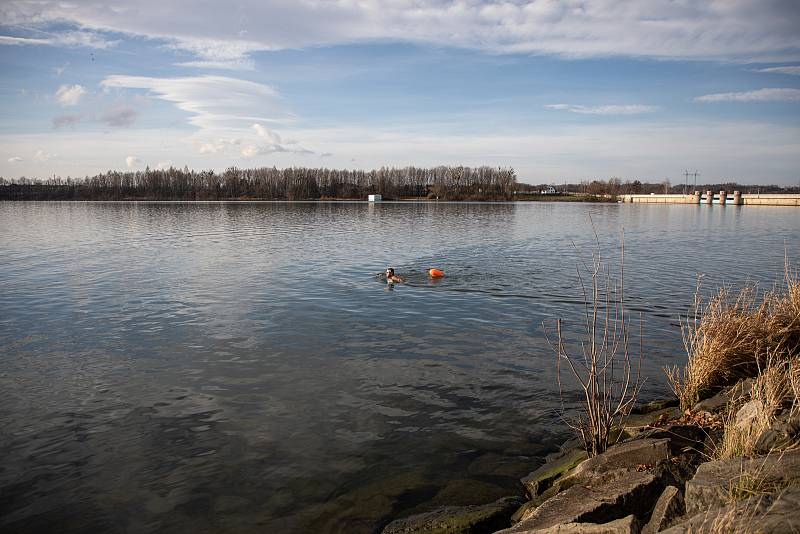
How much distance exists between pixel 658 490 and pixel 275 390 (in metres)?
7.45

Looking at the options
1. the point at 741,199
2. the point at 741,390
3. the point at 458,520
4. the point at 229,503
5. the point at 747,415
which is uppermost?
the point at 741,199

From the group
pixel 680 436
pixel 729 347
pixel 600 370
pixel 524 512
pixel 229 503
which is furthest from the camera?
pixel 600 370

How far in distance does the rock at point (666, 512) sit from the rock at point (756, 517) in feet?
1.25

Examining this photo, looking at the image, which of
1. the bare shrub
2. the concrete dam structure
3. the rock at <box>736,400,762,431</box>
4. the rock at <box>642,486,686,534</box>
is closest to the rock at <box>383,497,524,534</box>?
the bare shrub

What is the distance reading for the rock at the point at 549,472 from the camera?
7664mm

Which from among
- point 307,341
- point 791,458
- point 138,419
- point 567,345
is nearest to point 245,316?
point 307,341

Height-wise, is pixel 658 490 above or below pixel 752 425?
below

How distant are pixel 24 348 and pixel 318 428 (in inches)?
354

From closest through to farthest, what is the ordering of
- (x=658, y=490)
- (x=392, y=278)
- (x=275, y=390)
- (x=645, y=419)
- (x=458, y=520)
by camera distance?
(x=658, y=490)
(x=458, y=520)
(x=645, y=419)
(x=275, y=390)
(x=392, y=278)

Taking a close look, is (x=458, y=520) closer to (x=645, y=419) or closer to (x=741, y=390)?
(x=645, y=419)

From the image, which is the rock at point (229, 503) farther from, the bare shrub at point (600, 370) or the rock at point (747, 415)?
the rock at point (747, 415)

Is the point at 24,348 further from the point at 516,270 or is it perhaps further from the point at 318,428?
the point at 516,270

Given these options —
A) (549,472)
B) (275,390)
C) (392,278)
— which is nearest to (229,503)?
(275,390)

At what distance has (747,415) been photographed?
7129mm
